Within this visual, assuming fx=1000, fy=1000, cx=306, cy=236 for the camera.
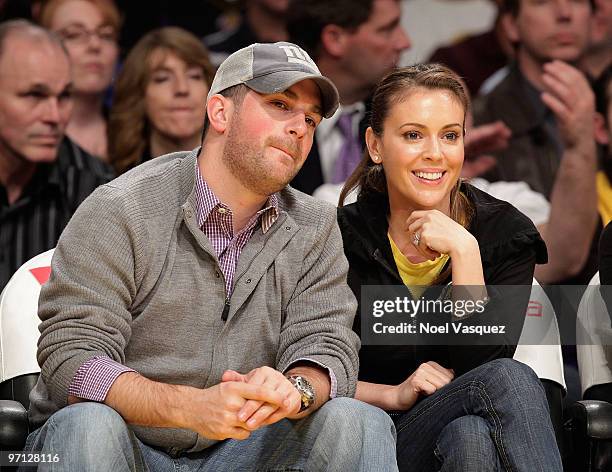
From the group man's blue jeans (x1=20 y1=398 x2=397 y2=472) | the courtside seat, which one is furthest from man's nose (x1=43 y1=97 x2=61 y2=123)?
man's blue jeans (x1=20 y1=398 x2=397 y2=472)

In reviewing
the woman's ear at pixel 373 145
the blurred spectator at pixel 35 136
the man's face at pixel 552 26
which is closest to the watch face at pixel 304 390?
the woman's ear at pixel 373 145

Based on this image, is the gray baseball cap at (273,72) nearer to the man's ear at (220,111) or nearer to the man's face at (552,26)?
the man's ear at (220,111)

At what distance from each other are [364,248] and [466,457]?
69 cm

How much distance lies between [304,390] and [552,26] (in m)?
2.56

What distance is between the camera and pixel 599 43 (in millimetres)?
4145

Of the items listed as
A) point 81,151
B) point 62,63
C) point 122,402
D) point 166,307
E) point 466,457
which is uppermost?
point 62,63

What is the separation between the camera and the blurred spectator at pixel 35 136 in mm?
3809

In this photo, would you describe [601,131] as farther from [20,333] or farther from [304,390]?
[20,333]

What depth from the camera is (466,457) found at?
224cm

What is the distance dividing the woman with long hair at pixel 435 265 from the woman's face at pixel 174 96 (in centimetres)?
125

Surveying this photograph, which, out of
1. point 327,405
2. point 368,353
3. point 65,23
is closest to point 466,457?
point 327,405

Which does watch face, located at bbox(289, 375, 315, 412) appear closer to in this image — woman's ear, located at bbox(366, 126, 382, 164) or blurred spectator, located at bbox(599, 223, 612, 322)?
woman's ear, located at bbox(366, 126, 382, 164)

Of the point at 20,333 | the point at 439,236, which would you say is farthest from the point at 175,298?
the point at 439,236

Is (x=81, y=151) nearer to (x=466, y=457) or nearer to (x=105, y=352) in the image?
(x=105, y=352)
